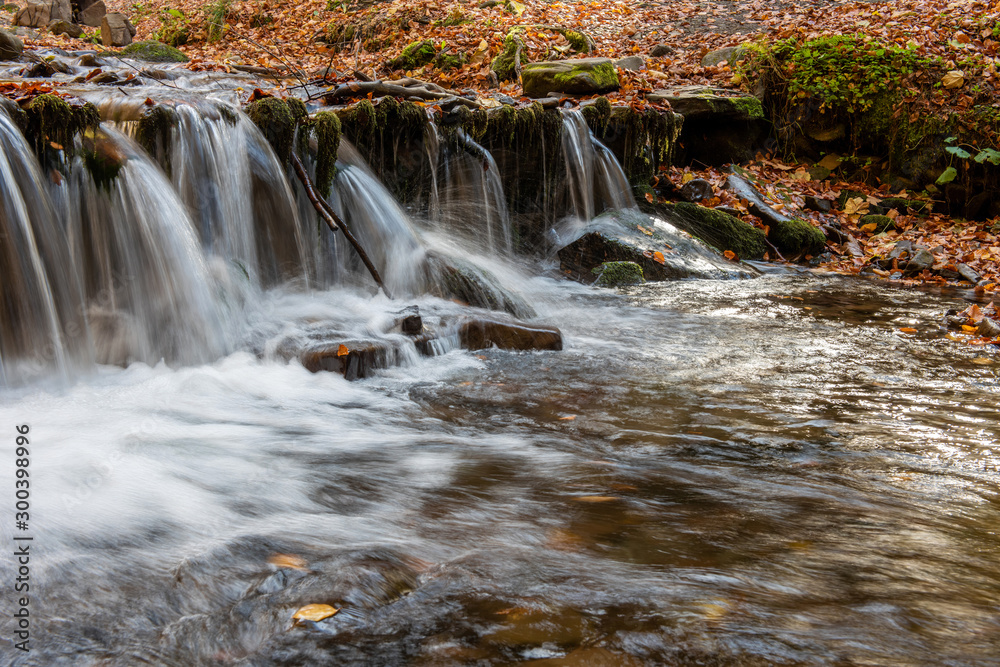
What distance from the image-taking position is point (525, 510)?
107 inches

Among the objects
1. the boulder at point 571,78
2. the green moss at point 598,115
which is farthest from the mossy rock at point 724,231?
the boulder at point 571,78

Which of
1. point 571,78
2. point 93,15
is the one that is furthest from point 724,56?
point 93,15

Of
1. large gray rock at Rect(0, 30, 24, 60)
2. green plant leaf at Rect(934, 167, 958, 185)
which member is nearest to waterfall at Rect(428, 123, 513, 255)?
large gray rock at Rect(0, 30, 24, 60)

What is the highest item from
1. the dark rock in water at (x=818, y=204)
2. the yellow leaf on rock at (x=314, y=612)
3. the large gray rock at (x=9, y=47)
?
the large gray rock at (x=9, y=47)

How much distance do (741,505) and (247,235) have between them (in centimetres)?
449

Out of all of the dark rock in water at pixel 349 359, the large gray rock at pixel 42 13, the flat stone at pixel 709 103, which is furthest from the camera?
the large gray rock at pixel 42 13

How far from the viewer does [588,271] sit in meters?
7.79

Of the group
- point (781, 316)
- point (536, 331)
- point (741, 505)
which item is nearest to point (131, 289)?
point (536, 331)

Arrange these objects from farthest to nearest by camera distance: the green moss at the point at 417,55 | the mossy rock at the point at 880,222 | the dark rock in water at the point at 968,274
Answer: the green moss at the point at 417,55
the mossy rock at the point at 880,222
the dark rock in water at the point at 968,274

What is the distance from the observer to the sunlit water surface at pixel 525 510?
1.85 meters

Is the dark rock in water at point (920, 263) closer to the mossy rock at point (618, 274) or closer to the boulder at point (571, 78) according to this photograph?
the mossy rock at point (618, 274)

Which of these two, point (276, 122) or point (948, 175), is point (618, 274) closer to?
point (276, 122)

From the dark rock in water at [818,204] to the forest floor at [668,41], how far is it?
0.39 ft

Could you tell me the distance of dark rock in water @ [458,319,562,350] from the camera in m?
5.15
